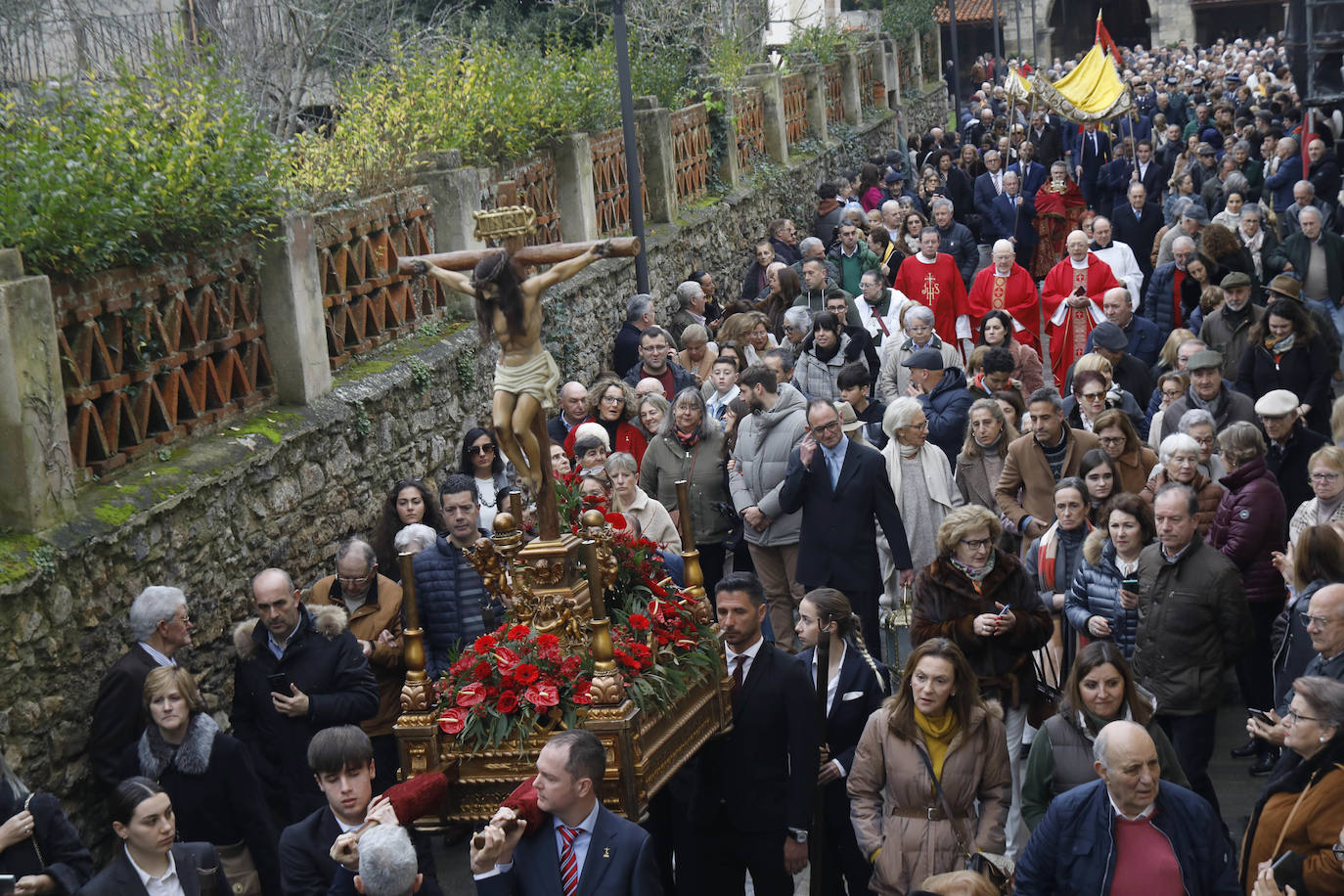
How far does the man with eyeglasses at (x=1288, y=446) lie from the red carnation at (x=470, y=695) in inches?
227

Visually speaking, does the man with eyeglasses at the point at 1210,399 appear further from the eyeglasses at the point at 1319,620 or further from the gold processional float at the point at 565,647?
the gold processional float at the point at 565,647

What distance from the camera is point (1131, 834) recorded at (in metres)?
5.41

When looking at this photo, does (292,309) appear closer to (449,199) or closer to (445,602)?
(445,602)

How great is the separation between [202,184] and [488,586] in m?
3.40

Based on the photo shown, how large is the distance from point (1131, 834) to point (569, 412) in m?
5.71

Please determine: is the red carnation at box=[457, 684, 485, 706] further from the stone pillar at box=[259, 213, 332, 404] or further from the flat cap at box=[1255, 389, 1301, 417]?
the flat cap at box=[1255, 389, 1301, 417]

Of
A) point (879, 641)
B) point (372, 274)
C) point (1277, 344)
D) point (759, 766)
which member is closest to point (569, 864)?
point (759, 766)

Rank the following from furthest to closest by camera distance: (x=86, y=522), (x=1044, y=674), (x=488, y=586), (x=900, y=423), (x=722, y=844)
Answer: (x=900, y=423)
(x=1044, y=674)
(x=86, y=522)
(x=722, y=844)
(x=488, y=586)

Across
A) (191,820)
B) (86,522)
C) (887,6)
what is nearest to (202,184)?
(86,522)

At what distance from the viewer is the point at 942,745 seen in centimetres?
593

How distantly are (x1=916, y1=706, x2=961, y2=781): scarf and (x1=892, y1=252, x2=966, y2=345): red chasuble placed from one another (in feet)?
28.3

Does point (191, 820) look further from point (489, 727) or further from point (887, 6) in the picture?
point (887, 6)

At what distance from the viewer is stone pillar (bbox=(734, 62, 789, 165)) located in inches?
847

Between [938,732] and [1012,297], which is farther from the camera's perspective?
[1012,297]
